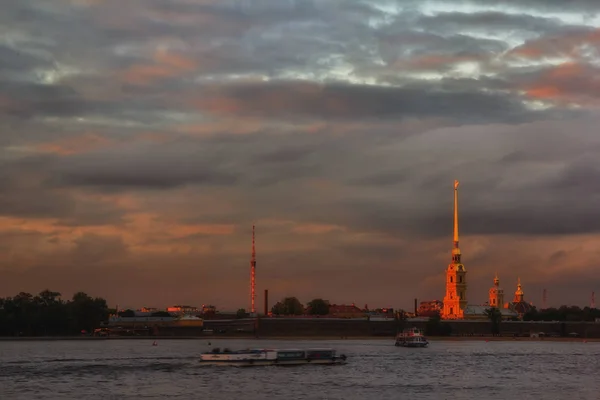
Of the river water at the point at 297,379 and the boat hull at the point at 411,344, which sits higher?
the boat hull at the point at 411,344

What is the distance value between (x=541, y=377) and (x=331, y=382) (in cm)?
1964

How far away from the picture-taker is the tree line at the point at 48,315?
178m

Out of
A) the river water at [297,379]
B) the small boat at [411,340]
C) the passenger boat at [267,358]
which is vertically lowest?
the river water at [297,379]

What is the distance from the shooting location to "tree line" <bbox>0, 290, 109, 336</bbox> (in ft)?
583

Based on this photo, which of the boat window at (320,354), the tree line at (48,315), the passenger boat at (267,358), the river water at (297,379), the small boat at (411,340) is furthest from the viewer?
the tree line at (48,315)

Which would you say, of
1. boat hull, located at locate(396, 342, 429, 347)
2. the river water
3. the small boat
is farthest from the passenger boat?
the small boat

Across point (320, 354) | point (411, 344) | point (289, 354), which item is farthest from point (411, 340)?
point (289, 354)

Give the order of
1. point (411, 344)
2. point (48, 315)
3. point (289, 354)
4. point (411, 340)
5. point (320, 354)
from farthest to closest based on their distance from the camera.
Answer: point (48, 315)
point (411, 340)
point (411, 344)
point (320, 354)
point (289, 354)

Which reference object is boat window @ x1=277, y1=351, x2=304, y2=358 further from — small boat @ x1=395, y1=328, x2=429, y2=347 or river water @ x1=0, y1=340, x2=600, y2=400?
small boat @ x1=395, y1=328, x2=429, y2=347

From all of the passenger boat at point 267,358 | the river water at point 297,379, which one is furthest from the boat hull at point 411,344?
the passenger boat at point 267,358

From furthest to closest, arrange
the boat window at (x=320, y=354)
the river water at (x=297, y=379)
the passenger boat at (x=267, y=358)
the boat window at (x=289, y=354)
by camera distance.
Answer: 1. the boat window at (x=320, y=354)
2. the boat window at (x=289, y=354)
3. the passenger boat at (x=267, y=358)
4. the river water at (x=297, y=379)

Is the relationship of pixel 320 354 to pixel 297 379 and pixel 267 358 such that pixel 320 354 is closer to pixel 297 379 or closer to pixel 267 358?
pixel 267 358

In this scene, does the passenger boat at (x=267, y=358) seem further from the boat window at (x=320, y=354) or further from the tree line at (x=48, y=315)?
the tree line at (x=48, y=315)

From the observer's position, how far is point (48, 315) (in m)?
178
